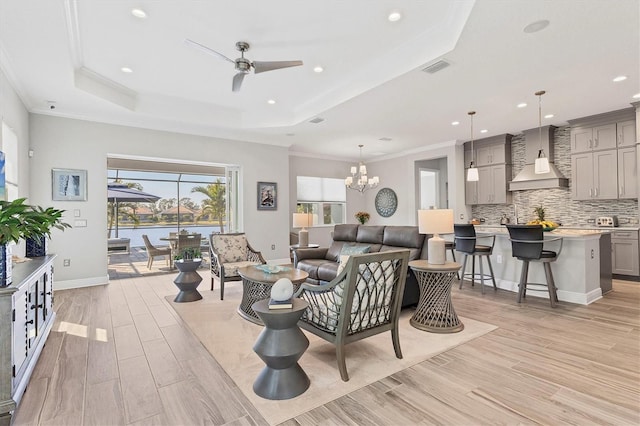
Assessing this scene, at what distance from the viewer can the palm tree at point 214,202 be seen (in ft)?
34.5

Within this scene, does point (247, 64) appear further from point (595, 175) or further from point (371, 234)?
point (595, 175)

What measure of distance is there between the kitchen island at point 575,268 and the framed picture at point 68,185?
666 cm

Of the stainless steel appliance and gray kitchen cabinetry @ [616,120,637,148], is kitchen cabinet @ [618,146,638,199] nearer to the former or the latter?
gray kitchen cabinetry @ [616,120,637,148]

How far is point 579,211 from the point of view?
6250 mm

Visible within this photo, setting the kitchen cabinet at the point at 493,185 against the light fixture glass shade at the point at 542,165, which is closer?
the light fixture glass shade at the point at 542,165

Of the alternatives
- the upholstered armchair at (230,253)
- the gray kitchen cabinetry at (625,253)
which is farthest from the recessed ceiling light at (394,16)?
the gray kitchen cabinetry at (625,253)

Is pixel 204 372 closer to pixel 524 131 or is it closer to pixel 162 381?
pixel 162 381

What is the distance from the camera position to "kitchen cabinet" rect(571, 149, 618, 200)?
558 centimetres

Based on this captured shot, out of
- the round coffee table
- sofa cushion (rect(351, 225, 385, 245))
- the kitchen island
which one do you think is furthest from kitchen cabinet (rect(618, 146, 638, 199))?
the round coffee table

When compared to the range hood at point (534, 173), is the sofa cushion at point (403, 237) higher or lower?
lower

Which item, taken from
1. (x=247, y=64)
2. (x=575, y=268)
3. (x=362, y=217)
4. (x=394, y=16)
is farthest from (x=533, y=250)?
(x=362, y=217)

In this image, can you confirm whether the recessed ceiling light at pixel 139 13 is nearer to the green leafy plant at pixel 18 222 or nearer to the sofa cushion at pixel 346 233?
the green leafy plant at pixel 18 222

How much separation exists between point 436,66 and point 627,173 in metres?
4.44

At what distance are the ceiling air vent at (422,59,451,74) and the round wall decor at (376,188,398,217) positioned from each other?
5.54 meters
